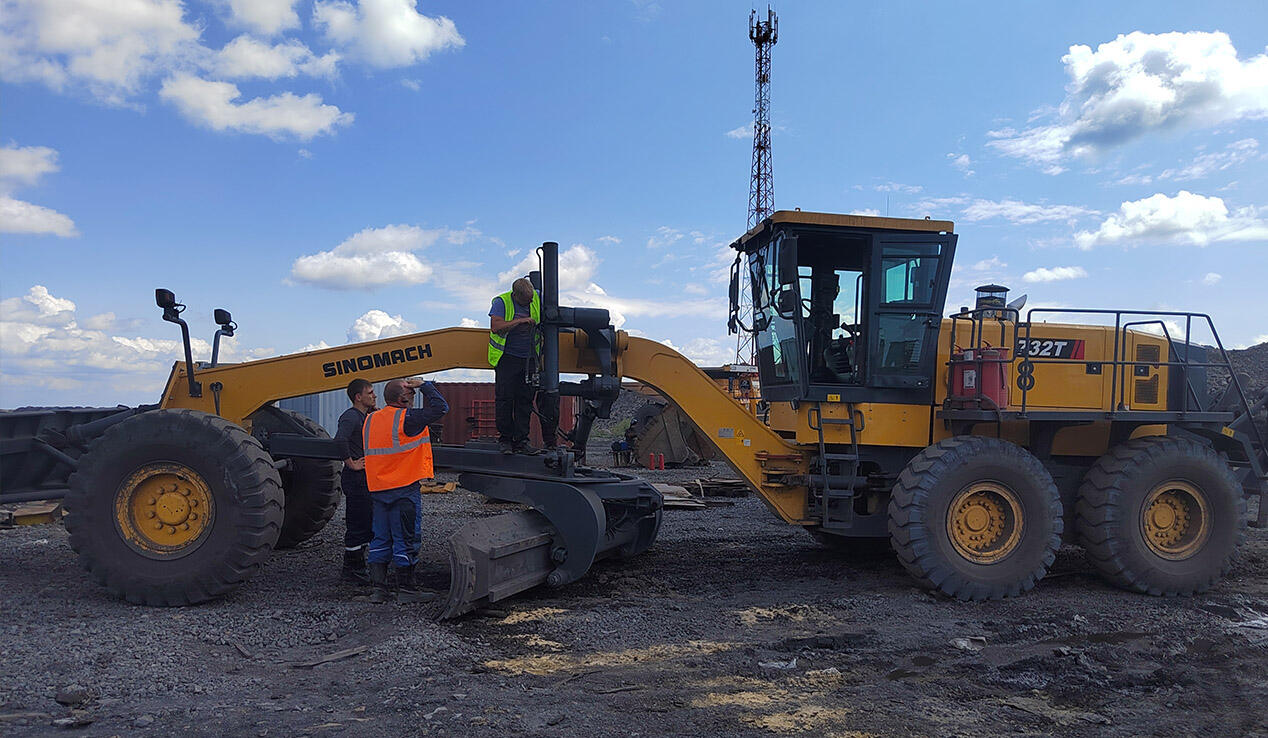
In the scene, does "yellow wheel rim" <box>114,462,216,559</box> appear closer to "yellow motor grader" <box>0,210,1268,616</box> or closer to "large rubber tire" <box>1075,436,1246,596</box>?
"yellow motor grader" <box>0,210,1268,616</box>

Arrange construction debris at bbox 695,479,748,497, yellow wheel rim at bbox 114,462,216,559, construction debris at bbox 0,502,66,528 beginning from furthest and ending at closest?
construction debris at bbox 695,479,748,497 < construction debris at bbox 0,502,66,528 < yellow wheel rim at bbox 114,462,216,559

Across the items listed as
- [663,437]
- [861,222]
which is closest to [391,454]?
[861,222]

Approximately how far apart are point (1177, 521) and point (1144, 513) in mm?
366

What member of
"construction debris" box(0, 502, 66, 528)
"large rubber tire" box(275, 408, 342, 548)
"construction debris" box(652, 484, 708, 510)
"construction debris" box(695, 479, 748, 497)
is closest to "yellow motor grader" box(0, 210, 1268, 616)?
"large rubber tire" box(275, 408, 342, 548)

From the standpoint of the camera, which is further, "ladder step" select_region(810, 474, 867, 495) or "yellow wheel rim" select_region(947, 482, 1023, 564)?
"ladder step" select_region(810, 474, 867, 495)

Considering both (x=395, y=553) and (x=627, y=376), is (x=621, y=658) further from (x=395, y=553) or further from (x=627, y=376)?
(x=627, y=376)

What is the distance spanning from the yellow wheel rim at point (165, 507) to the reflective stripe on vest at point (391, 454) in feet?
3.75

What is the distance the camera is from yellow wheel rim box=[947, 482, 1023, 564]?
21.4ft

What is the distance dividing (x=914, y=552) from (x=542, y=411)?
315 cm

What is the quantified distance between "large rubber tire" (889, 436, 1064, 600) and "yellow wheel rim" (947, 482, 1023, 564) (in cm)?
2

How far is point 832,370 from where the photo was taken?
720cm

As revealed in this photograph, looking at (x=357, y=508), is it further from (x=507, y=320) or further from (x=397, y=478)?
(x=507, y=320)

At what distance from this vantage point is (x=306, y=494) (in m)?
7.98

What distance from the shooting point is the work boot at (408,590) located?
19.9 feet
